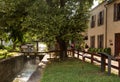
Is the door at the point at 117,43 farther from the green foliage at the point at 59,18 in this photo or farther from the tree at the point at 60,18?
the green foliage at the point at 59,18

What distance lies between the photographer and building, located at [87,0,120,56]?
2509cm

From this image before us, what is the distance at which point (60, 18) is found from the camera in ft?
64.6

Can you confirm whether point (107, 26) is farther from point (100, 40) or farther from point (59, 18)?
point (59, 18)

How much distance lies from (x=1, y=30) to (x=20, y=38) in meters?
4.18

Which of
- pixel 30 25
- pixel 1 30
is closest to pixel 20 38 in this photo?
pixel 1 30

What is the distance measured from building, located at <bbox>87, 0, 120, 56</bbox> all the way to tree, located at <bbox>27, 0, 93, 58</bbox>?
4210 mm

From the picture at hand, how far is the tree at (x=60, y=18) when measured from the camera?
19703 mm

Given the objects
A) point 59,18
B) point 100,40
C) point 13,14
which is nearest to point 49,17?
point 59,18

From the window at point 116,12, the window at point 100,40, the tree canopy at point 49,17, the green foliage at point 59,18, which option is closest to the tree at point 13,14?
the tree canopy at point 49,17

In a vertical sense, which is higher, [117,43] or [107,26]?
[107,26]

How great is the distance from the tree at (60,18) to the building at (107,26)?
4.21m

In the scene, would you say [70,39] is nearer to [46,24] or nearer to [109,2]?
[46,24]

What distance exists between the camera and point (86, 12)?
69.7ft

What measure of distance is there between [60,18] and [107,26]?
30.5ft
